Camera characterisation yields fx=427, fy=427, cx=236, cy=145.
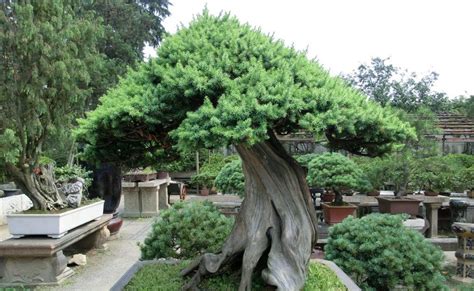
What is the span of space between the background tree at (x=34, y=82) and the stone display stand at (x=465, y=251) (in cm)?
424

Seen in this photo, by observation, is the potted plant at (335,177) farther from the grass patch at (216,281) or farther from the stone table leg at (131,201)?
the stone table leg at (131,201)

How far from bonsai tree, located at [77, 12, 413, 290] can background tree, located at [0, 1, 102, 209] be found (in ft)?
9.01

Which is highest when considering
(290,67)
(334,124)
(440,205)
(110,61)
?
Answer: (110,61)

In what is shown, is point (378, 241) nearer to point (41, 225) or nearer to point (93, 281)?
point (93, 281)

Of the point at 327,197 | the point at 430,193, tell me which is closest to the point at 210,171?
the point at 327,197

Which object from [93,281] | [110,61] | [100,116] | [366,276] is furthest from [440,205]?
[110,61]

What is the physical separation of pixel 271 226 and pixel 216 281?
0.50m

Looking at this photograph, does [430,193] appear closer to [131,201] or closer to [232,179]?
[232,179]

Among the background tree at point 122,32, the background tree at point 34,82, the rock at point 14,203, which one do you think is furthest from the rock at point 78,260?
the background tree at point 122,32

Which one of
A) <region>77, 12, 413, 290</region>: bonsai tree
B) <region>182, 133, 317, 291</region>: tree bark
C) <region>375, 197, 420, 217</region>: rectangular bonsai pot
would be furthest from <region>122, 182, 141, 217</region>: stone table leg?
<region>182, 133, 317, 291</region>: tree bark

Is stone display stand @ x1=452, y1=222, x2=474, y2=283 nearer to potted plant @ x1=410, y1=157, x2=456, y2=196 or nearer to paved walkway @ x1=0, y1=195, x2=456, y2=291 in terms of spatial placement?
paved walkway @ x1=0, y1=195, x2=456, y2=291

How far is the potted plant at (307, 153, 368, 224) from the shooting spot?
5.50 meters

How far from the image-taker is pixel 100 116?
1871 mm

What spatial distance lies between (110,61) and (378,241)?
9229 mm
